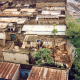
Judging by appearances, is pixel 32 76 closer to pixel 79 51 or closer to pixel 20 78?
pixel 20 78

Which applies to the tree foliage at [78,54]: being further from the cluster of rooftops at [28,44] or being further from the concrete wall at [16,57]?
the concrete wall at [16,57]

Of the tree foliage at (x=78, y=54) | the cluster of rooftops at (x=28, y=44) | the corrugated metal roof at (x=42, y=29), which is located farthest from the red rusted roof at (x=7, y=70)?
the corrugated metal roof at (x=42, y=29)

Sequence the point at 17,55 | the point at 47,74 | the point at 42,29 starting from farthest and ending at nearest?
1. the point at 42,29
2. the point at 17,55
3. the point at 47,74

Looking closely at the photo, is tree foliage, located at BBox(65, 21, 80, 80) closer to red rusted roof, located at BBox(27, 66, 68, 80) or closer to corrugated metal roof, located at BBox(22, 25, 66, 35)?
red rusted roof, located at BBox(27, 66, 68, 80)

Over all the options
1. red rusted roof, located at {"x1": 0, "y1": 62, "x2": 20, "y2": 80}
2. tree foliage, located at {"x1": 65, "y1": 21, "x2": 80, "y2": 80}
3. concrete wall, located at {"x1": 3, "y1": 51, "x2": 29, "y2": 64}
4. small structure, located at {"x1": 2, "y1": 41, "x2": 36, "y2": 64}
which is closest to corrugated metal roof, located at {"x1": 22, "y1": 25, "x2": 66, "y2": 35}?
tree foliage, located at {"x1": 65, "y1": 21, "x2": 80, "y2": 80}

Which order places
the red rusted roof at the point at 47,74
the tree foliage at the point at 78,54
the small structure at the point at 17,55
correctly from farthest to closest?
the small structure at the point at 17,55 < the tree foliage at the point at 78,54 < the red rusted roof at the point at 47,74

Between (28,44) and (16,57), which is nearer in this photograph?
(16,57)

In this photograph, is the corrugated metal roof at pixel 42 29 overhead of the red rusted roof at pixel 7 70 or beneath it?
overhead

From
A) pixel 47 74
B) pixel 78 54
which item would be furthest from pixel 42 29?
pixel 47 74

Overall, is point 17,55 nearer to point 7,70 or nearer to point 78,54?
point 7,70
